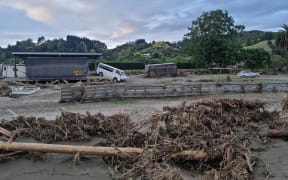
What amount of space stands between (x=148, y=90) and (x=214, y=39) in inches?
1657

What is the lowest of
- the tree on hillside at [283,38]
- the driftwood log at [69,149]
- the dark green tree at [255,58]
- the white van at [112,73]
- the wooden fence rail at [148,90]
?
the driftwood log at [69,149]

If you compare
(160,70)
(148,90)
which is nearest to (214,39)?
(160,70)

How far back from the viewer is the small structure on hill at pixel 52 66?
97.7ft

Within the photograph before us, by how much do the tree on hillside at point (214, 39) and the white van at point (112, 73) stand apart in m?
26.8

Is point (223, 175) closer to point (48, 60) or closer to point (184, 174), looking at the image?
point (184, 174)

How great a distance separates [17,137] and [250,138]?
588 cm

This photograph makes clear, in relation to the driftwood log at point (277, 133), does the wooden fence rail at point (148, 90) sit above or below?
above

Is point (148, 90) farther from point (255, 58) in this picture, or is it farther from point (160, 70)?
point (255, 58)

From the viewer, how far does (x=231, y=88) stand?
19156 millimetres

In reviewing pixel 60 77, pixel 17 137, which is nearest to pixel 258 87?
pixel 17 137

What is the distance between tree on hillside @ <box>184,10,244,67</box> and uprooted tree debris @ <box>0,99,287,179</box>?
48768mm

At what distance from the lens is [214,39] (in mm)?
55906

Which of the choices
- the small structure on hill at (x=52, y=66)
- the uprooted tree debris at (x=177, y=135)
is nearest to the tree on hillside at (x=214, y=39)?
the small structure on hill at (x=52, y=66)

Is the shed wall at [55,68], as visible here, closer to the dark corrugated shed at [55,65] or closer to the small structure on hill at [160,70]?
the dark corrugated shed at [55,65]
